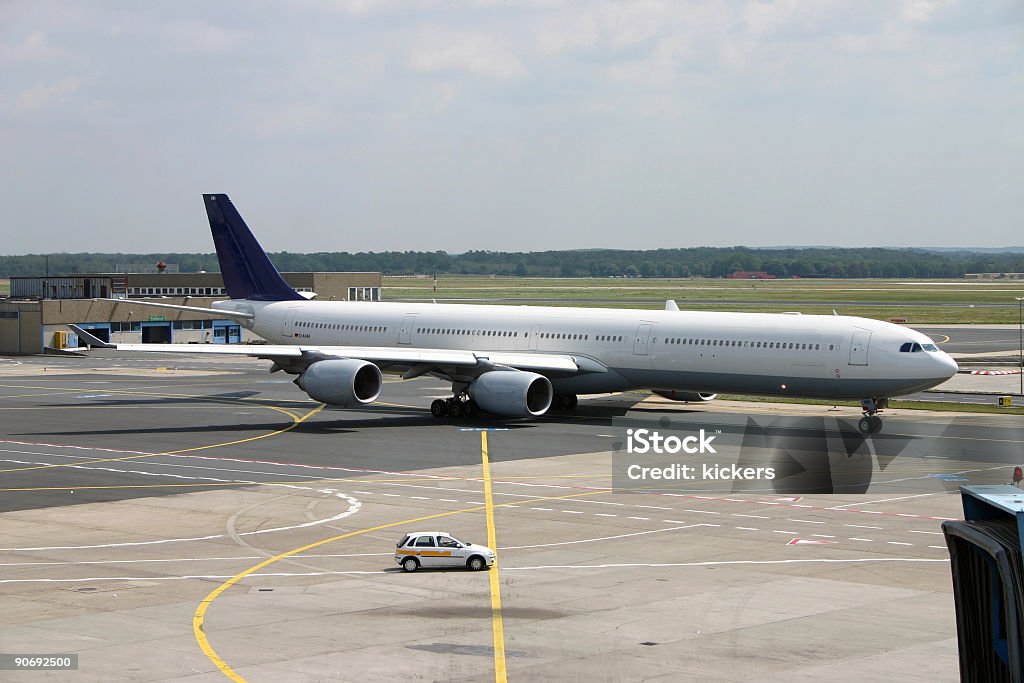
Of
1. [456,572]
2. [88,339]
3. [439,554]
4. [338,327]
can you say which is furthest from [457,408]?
[456,572]

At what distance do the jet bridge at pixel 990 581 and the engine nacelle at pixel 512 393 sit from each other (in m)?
42.6

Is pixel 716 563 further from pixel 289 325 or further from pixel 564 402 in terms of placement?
pixel 289 325

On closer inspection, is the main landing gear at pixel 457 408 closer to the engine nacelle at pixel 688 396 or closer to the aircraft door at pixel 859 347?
the engine nacelle at pixel 688 396

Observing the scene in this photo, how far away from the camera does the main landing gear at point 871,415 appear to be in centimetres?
5259

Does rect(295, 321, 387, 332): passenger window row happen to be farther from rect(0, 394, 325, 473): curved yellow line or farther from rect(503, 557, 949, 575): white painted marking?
rect(503, 557, 949, 575): white painted marking

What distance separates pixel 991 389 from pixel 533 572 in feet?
168

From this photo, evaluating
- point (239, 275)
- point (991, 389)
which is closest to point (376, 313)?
point (239, 275)

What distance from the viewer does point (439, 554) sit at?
2828 cm

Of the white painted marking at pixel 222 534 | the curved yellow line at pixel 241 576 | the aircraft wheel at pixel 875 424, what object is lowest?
the white painted marking at pixel 222 534

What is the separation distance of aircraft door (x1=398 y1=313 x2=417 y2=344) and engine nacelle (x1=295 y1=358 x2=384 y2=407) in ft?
23.5

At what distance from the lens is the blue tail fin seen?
71812mm

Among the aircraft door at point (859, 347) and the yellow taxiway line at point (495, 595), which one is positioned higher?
the aircraft door at point (859, 347)

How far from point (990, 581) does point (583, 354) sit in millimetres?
46487

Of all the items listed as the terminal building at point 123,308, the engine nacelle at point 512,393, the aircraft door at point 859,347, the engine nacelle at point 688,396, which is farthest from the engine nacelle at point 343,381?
the terminal building at point 123,308
